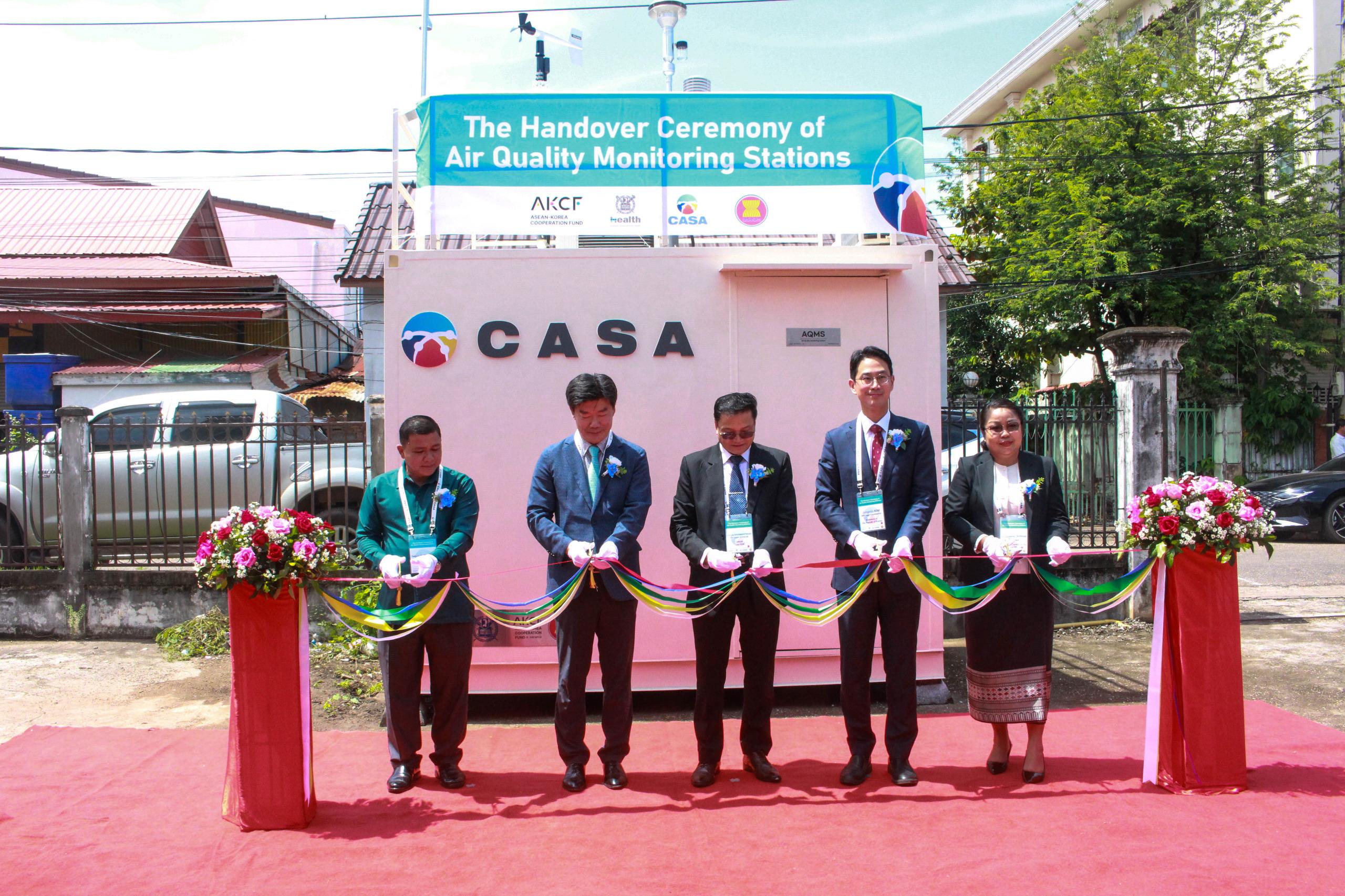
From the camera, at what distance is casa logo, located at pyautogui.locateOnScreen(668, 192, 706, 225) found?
18.4 feet

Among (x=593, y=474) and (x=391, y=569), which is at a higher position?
(x=593, y=474)

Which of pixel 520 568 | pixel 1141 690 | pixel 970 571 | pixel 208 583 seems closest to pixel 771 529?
pixel 970 571

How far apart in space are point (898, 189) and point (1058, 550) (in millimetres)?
2423

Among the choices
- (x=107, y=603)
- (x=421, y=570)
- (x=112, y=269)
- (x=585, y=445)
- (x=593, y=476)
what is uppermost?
(x=112, y=269)

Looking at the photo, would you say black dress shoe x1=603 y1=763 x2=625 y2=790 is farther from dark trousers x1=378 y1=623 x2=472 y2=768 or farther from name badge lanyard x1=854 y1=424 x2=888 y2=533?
name badge lanyard x1=854 y1=424 x2=888 y2=533

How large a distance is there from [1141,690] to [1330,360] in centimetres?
1392

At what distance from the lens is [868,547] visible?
165 inches

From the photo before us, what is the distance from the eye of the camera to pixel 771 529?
4422 mm

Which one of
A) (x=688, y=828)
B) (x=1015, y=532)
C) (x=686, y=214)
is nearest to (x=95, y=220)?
(x=686, y=214)

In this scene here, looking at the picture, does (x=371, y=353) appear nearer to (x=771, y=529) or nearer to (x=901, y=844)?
(x=771, y=529)

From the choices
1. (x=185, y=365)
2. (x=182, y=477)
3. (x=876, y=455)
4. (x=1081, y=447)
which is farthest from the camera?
(x=185, y=365)

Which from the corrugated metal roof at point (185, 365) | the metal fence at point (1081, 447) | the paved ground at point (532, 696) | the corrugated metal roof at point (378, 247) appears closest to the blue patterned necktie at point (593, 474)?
the paved ground at point (532, 696)

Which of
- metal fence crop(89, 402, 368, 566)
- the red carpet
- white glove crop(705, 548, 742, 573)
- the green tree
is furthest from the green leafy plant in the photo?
the green tree

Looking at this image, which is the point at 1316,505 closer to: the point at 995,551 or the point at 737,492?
the point at 995,551
